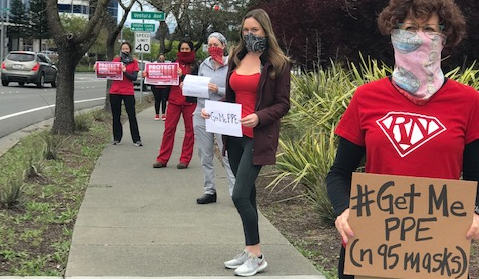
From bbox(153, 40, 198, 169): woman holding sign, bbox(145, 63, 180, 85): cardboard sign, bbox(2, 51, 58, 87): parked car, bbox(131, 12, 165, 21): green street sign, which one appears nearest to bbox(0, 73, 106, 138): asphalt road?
bbox(131, 12, 165, 21): green street sign

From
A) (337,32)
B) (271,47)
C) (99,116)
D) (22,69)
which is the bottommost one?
(99,116)

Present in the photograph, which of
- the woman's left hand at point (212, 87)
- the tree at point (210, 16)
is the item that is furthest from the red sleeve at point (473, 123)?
the tree at point (210, 16)

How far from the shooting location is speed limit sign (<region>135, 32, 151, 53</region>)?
2078cm

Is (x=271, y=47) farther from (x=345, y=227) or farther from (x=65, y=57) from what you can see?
(x=65, y=57)

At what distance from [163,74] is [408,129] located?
7487 mm

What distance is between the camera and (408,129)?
225 centimetres

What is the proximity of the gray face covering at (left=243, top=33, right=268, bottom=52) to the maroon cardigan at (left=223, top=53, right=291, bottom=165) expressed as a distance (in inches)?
2.7

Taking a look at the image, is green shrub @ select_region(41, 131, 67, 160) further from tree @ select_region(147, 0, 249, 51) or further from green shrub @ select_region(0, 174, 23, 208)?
tree @ select_region(147, 0, 249, 51)

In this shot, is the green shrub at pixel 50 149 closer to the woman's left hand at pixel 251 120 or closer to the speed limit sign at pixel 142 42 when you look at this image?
the woman's left hand at pixel 251 120

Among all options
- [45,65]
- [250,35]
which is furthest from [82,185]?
[45,65]

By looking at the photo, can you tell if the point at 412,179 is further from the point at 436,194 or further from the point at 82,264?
the point at 82,264

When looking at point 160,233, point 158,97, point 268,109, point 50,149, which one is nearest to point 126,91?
point 50,149

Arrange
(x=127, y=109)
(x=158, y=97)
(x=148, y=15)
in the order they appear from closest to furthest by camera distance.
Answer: (x=127, y=109) < (x=158, y=97) < (x=148, y=15)

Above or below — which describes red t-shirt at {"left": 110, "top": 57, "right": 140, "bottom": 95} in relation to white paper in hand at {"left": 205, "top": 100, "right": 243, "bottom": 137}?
below
